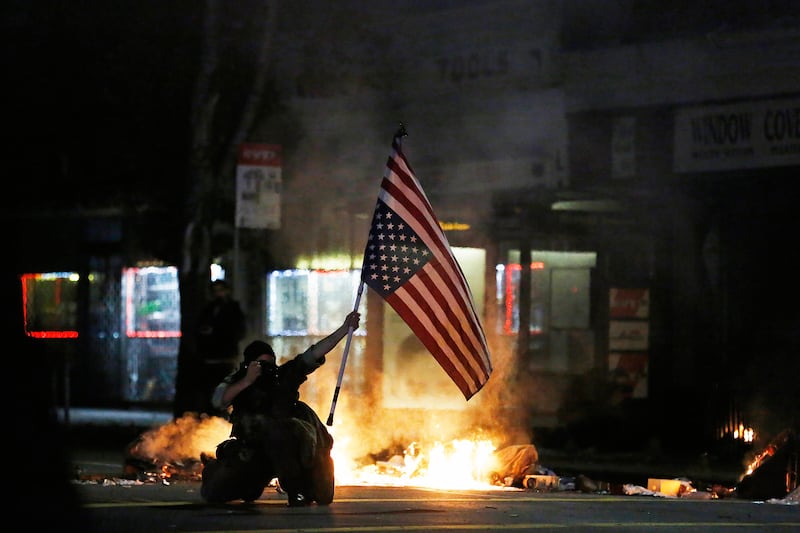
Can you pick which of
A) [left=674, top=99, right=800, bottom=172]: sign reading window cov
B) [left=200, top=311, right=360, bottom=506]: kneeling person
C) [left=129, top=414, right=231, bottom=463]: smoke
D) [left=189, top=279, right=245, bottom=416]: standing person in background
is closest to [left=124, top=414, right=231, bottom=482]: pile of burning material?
[left=129, top=414, right=231, bottom=463]: smoke

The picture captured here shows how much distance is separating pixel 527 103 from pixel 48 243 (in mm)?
8289

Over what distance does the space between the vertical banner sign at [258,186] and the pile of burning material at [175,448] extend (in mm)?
1726

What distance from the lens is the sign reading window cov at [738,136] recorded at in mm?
13430

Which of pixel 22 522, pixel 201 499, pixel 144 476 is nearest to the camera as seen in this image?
pixel 22 522

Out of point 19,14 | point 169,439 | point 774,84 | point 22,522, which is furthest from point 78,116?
point 22,522

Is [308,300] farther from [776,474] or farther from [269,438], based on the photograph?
[269,438]

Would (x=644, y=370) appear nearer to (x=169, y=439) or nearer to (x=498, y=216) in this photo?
(x=498, y=216)

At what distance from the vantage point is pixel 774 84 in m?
13.4

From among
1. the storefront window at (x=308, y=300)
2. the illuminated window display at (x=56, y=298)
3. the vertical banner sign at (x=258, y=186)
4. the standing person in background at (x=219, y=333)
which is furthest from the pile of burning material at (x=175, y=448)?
the illuminated window display at (x=56, y=298)

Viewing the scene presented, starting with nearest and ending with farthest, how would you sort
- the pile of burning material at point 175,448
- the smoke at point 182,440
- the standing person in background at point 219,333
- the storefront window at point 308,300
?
the pile of burning material at point 175,448 → the smoke at point 182,440 → the standing person in background at point 219,333 → the storefront window at point 308,300

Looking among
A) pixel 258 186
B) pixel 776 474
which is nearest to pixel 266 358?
pixel 258 186

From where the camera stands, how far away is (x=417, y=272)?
9016 millimetres

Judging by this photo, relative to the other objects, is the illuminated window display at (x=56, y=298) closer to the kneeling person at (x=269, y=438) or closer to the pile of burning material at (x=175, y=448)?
the pile of burning material at (x=175, y=448)

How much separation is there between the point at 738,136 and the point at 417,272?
5.79 m
